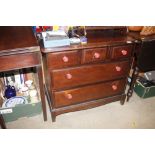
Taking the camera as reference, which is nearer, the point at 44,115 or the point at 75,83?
the point at 75,83

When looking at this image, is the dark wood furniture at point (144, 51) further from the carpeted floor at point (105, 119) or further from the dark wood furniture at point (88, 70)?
the carpeted floor at point (105, 119)

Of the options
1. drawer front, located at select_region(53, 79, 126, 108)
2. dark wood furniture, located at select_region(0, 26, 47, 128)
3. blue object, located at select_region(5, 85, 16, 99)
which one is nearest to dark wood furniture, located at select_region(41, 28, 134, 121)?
drawer front, located at select_region(53, 79, 126, 108)

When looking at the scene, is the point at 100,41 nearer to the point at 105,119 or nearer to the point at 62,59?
the point at 62,59

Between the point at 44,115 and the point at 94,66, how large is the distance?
2.65ft

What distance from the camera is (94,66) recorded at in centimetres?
168

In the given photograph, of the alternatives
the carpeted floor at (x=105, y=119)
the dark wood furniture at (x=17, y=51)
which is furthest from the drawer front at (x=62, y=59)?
the carpeted floor at (x=105, y=119)

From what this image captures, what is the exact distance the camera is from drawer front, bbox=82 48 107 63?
1.55m

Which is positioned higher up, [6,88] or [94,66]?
[94,66]

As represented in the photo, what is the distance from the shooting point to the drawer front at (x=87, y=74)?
63.3 inches
